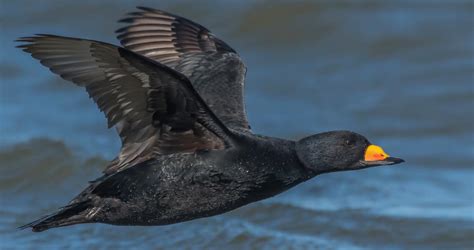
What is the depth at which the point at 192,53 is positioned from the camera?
8898mm

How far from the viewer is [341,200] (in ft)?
34.2

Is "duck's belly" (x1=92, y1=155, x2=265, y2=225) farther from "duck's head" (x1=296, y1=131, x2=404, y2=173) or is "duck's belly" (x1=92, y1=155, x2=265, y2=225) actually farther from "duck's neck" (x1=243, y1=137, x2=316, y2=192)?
"duck's head" (x1=296, y1=131, x2=404, y2=173)

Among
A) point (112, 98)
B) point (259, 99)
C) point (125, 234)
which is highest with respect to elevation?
point (259, 99)

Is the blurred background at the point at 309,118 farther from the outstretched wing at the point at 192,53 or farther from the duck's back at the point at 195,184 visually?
the duck's back at the point at 195,184

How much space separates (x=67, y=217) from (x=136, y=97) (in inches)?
35.0

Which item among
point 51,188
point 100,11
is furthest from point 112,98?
point 100,11

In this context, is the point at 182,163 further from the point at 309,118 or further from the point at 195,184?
the point at 309,118

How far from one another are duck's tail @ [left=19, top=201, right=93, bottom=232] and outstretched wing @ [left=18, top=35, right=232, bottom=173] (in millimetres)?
349

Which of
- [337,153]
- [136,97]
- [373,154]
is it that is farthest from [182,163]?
[373,154]

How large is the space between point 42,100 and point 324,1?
13.5ft

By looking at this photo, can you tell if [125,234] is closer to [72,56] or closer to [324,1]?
[72,56]

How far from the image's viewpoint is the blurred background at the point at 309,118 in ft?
31.3

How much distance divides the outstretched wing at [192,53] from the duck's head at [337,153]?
0.90 metres

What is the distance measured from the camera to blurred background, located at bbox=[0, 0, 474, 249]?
9555mm
